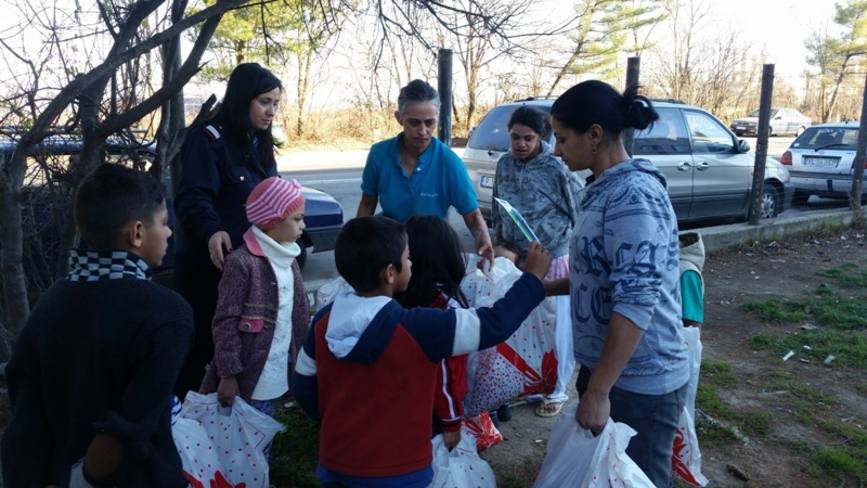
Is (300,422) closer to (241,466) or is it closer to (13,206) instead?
(241,466)

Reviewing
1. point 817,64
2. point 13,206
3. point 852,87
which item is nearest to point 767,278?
point 13,206

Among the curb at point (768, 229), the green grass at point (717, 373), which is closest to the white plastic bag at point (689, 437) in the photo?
the green grass at point (717, 373)

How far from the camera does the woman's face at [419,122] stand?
3.21 meters

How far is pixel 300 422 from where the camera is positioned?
3.72 meters

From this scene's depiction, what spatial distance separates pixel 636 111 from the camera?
2.03 m

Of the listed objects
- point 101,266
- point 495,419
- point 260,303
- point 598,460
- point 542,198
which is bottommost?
point 495,419

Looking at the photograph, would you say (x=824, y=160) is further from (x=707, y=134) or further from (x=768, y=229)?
(x=707, y=134)

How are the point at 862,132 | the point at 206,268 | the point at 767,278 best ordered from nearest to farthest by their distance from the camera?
the point at 206,268, the point at 767,278, the point at 862,132

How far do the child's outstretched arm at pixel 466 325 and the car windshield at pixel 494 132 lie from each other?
19.2 ft

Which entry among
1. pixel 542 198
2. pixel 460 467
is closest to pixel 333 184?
pixel 542 198

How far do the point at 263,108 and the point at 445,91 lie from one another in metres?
2.59

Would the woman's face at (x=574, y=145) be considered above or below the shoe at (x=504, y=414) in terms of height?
above

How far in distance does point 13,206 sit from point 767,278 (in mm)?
6816

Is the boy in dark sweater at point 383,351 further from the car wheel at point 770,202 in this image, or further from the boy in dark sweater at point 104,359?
the car wheel at point 770,202
